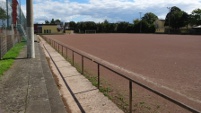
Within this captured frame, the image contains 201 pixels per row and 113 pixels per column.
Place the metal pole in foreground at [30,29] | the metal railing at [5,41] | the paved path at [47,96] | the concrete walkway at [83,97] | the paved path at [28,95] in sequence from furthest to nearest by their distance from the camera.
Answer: the metal pole in foreground at [30,29] → the metal railing at [5,41] → the concrete walkway at [83,97] → the paved path at [47,96] → the paved path at [28,95]

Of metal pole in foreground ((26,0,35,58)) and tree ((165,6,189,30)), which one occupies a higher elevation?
tree ((165,6,189,30))

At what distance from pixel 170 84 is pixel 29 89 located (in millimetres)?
4886

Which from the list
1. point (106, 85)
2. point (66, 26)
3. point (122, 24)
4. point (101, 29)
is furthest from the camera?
point (66, 26)

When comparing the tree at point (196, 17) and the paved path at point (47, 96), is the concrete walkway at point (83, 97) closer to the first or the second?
the paved path at point (47, 96)

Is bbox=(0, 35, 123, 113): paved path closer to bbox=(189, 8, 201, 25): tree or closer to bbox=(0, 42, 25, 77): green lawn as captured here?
bbox=(0, 42, 25, 77): green lawn

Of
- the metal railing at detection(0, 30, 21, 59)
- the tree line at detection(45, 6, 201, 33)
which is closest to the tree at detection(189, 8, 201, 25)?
the tree line at detection(45, 6, 201, 33)

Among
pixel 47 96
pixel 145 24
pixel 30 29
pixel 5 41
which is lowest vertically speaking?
pixel 47 96

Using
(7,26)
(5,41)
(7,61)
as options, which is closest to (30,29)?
(5,41)

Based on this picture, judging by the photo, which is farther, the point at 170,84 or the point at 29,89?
the point at 170,84

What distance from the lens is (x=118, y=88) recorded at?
8.26 metres

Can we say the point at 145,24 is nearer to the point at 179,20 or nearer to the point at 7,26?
the point at 179,20

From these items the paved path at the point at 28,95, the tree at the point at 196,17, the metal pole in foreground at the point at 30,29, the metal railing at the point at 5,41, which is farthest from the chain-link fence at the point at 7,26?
the tree at the point at 196,17

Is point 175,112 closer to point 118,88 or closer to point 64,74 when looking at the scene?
point 118,88

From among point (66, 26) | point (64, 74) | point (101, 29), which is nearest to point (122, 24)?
point (101, 29)
